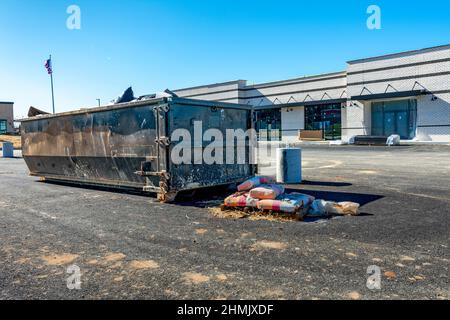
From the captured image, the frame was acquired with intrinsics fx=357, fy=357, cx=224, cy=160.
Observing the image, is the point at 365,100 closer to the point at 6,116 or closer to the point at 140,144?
the point at 140,144

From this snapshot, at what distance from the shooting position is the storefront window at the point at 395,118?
95.7 ft

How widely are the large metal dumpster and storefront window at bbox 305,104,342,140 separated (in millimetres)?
27045

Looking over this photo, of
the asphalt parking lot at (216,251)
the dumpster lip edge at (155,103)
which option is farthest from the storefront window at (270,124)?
the asphalt parking lot at (216,251)

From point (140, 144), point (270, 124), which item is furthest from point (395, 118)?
point (140, 144)

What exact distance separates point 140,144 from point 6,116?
2171 inches

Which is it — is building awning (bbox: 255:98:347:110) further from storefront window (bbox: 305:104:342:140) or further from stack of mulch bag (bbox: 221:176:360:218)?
stack of mulch bag (bbox: 221:176:360:218)

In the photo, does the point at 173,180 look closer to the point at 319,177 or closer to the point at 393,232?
the point at 393,232

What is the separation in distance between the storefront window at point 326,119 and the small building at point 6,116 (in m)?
44.0

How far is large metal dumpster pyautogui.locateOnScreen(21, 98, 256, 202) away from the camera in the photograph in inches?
284

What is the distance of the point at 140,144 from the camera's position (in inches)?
303

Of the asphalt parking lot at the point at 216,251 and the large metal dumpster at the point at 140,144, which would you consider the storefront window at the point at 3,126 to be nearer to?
the large metal dumpster at the point at 140,144
